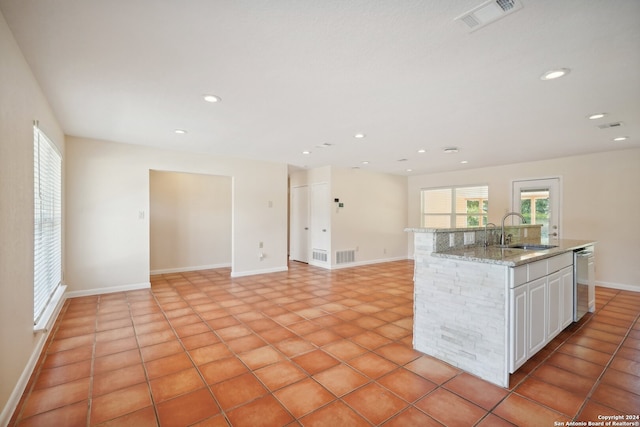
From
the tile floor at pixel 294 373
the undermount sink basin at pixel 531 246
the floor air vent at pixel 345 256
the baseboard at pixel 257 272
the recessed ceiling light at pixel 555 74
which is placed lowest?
the tile floor at pixel 294 373

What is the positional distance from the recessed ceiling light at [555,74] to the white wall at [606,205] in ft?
13.6

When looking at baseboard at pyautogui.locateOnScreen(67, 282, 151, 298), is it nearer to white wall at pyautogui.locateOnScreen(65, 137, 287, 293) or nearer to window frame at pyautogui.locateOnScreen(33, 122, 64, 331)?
white wall at pyautogui.locateOnScreen(65, 137, 287, 293)

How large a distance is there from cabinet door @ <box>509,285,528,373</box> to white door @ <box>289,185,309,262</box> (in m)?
5.58

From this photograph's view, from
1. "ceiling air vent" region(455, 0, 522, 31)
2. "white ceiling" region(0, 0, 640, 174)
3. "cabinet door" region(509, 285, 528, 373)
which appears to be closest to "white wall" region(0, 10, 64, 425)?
"white ceiling" region(0, 0, 640, 174)

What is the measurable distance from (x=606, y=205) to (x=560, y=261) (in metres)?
3.57

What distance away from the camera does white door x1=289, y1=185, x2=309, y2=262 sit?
7590mm

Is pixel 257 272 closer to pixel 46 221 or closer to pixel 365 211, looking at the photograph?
pixel 365 211

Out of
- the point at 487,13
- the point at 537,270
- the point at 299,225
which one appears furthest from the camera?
the point at 299,225

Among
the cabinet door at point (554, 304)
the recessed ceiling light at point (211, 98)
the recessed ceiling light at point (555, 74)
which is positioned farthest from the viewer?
the recessed ceiling light at point (211, 98)

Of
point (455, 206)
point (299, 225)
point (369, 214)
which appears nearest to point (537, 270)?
point (369, 214)

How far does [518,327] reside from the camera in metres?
2.20

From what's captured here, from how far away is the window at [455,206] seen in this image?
6921 mm

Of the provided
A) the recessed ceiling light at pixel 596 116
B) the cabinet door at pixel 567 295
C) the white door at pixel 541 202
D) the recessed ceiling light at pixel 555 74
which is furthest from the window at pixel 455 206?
the recessed ceiling light at pixel 555 74

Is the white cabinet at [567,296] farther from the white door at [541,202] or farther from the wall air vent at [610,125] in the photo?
the white door at [541,202]
